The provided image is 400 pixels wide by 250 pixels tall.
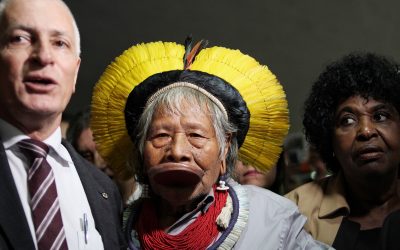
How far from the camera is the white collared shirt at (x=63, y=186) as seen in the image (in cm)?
154

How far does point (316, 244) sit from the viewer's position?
185 centimetres

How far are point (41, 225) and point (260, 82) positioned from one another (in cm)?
92

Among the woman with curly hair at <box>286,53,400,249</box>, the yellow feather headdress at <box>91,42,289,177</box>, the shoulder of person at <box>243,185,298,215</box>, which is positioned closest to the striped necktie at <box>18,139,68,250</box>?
the yellow feather headdress at <box>91,42,289,177</box>

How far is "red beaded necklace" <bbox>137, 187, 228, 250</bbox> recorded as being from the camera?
1784 mm

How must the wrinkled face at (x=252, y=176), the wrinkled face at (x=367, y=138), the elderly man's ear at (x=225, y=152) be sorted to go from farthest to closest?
1. the wrinkled face at (x=252, y=176)
2. the wrinkled face at (x=367, y=138)
3. the elderly man's ear at (x=225, y=152)

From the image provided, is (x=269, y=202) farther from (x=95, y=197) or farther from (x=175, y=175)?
(x=95, y=197)

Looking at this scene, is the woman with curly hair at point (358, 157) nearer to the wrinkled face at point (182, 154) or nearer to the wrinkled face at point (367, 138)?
the wrinkled face at point (367, 138)

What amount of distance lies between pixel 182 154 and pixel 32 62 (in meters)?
0.51

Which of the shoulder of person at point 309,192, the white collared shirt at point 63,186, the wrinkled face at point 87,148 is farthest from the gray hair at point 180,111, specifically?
the wrinkled face at point 87,148

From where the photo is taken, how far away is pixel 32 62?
1.55 metres

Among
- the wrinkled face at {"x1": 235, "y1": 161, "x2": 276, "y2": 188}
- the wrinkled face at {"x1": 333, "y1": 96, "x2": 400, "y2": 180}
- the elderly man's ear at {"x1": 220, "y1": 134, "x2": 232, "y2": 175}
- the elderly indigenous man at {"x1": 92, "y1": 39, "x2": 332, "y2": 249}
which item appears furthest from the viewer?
the wrinkled face at {"x1": 235, "y1": 161, "x2": 276, "y2": 188}

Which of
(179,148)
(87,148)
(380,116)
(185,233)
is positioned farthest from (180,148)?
(87,148)

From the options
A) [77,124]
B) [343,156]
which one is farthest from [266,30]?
[343,156]

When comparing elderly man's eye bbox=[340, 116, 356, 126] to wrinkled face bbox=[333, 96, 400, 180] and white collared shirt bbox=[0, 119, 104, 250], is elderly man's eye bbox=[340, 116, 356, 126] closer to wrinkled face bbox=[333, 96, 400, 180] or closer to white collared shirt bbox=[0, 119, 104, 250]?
wrinkled face bbox=[333, 96, 400, 180]
